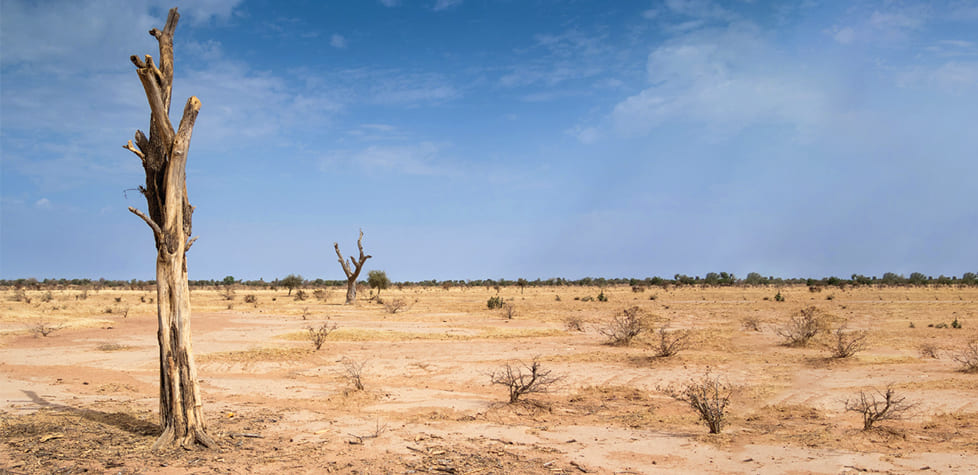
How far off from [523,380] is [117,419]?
684cm

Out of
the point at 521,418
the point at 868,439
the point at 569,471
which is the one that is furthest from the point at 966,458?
the point at 521,418

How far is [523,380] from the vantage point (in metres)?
12.0

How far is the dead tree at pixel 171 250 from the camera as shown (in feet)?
23.7

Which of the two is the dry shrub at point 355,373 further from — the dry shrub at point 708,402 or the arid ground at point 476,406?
the dry shrub at point 708,402

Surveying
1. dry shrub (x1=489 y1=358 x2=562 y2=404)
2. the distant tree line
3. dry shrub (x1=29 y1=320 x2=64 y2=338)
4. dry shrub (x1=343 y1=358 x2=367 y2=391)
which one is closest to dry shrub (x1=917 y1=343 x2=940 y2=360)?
dry shrub (x1=489 y1=358 x2=562 y2=404)

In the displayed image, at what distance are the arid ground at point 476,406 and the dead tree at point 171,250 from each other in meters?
0.46

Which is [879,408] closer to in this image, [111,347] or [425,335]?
[425,335]

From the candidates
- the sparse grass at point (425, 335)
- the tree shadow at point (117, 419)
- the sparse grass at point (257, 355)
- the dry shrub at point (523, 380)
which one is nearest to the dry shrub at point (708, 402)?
the dry shrub at point (523, 380)

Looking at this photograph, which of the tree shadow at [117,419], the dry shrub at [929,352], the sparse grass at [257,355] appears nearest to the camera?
the tree shadow at [117,419]

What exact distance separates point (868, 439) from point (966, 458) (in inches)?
41.4

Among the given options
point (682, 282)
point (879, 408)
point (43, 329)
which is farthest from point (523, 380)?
point (682, 282)

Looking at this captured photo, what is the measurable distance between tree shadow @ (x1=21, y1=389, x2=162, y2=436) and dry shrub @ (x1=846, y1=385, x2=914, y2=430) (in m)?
9.47

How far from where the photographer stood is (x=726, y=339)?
18984 mm

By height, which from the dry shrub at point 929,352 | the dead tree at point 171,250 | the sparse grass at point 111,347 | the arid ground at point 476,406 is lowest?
the arid ground at point 476,406
